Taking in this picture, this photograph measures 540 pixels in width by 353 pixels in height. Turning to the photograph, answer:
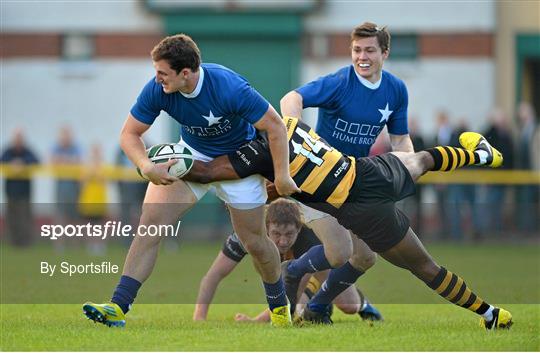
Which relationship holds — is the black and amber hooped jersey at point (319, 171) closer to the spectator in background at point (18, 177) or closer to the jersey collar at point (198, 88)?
the jersey collar at point (198, 88)

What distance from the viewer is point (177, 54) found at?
26.5 feet

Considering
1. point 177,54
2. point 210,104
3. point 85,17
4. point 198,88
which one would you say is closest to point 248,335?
point 210,104

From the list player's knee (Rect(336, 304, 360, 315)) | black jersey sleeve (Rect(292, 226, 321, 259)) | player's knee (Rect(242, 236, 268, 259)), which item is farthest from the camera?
player's knee (Rect(336, 304, 360, 315))

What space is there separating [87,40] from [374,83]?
15.1 metres

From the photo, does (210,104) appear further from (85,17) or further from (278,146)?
(85,17)

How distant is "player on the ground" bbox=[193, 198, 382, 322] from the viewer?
9.23 meters

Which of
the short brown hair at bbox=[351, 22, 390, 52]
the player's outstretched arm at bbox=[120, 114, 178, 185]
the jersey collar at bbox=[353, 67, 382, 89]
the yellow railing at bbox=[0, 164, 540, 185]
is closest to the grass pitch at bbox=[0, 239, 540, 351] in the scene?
the player's outstretched arm at bbox=[120, 114, 178, 185]

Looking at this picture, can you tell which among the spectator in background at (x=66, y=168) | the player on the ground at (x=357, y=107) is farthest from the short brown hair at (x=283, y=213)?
the spectator in background at (x=66, y=168)

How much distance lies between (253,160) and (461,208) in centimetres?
1154

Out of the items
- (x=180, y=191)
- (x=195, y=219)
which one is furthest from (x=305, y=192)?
(x=195, y=219)

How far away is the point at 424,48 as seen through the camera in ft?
77.9

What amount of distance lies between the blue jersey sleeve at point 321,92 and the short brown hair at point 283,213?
721 mm

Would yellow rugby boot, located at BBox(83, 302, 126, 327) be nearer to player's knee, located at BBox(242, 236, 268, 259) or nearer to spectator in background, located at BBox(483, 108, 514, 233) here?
player's knee, located at BBox(242, 236, 268, 259)

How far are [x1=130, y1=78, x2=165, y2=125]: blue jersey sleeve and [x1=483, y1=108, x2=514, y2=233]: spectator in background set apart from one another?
11343mm
